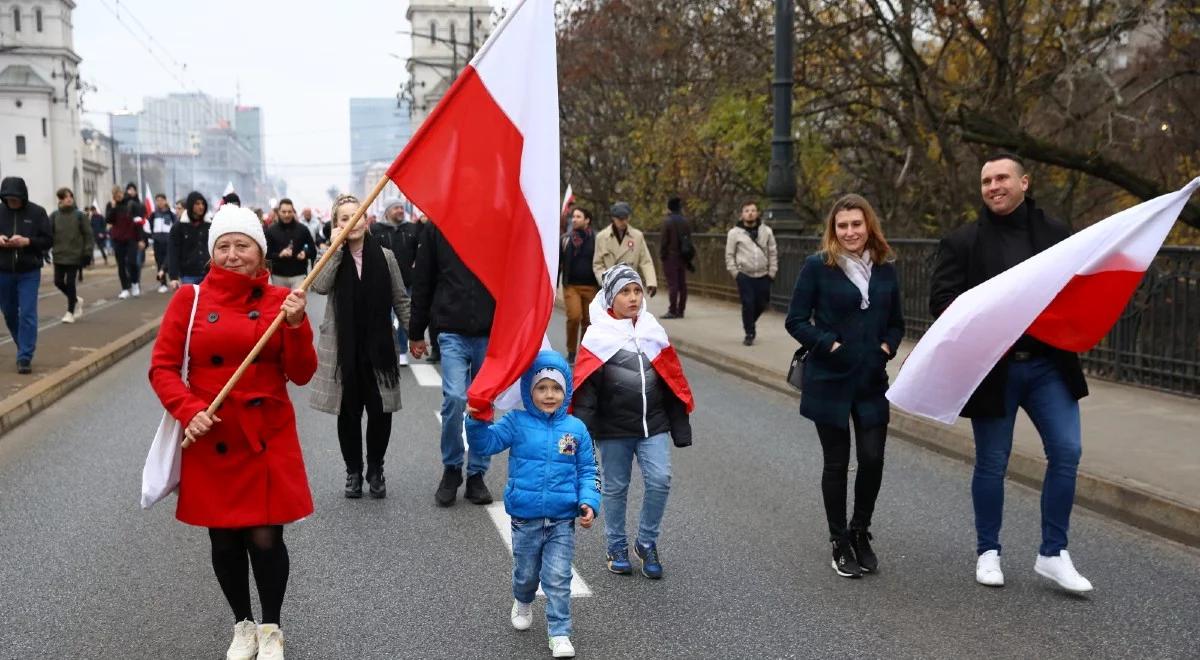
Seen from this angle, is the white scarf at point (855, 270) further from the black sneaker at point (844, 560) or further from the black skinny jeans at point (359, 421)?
the black skinny jeans at point (359, 421)

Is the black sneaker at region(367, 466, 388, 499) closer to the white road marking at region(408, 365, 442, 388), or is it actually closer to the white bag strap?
the white bag strap

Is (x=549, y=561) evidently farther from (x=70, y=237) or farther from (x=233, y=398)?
(x=70, y=237)

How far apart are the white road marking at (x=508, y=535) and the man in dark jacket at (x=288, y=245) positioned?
645cm

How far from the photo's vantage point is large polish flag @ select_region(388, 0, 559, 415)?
5.01 metres

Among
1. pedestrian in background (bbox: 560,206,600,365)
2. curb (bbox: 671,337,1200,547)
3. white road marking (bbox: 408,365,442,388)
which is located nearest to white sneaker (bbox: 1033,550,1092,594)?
curb (bbox: 671,337,1200,547)

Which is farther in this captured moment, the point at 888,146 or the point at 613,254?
the point at 888,146

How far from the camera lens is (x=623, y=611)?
18.1 feet

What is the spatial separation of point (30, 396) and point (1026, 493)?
804 centimetres

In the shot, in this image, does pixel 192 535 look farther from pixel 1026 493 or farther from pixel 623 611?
pixel 1026 493

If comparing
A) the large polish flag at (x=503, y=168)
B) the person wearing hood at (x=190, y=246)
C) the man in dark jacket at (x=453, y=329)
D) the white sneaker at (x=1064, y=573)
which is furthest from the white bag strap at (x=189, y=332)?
→ the person wearing hood at (x=190, y=246)

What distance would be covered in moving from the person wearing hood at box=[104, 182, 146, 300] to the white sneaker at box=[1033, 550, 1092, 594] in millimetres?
20939

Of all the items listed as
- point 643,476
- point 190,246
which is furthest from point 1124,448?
point 190,246

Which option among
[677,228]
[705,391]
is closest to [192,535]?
[705,391]

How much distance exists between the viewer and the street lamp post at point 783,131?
1747 centimetres
